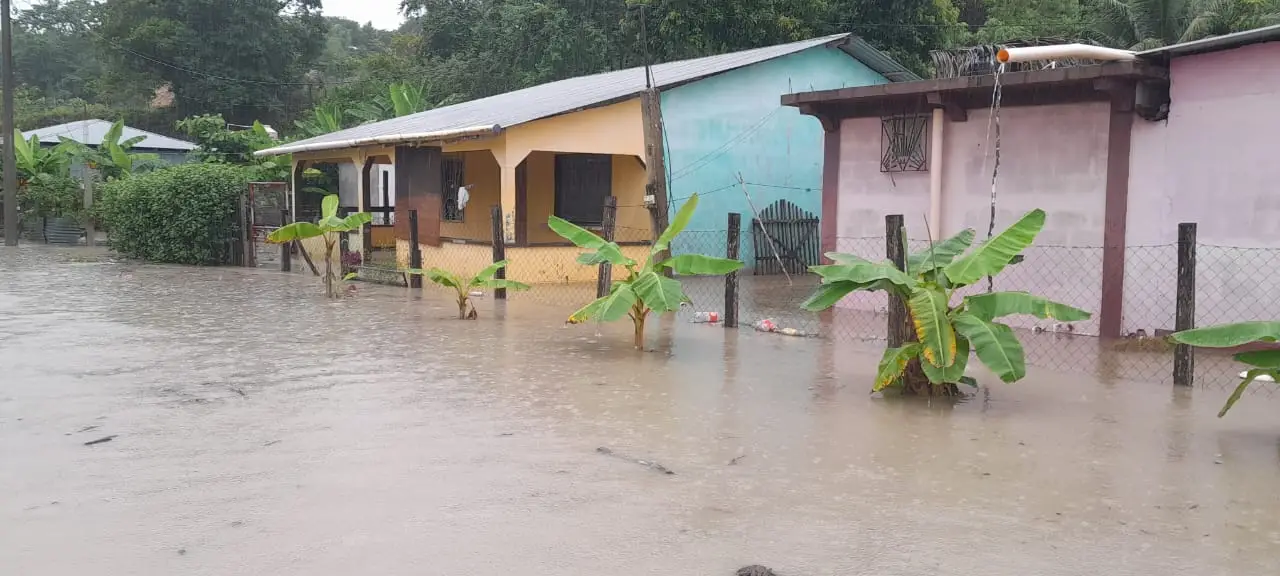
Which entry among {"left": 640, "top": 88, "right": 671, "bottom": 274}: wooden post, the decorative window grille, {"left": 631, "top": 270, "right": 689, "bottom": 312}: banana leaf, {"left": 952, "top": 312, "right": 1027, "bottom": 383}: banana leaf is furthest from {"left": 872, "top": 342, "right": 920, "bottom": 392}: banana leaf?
the decorative window grille

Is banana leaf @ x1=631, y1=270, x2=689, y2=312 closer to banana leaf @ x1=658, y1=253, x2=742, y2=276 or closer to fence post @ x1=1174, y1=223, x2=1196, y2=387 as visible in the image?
banana leaf @ x1=658, y1=253, x2=742, y2=276

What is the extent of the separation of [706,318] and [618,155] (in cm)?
714

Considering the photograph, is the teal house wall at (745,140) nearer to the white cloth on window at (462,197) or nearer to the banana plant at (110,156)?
the white cloth on window at (462,197)

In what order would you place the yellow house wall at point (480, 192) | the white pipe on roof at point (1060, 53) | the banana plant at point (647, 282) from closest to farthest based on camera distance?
the white pipe on roof at point (1060, 53), the banana plant at point (647, 282), the yellow house wall at point (480, 192)

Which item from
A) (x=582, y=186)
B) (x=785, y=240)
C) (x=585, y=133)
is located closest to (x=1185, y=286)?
(x=585, y=133)

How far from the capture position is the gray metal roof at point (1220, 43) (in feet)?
32.6

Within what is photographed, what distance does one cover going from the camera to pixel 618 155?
2005 centimetres

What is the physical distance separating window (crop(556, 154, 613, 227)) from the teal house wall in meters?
2.05

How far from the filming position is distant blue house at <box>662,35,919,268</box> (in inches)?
781

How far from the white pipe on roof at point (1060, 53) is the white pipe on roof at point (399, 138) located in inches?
339

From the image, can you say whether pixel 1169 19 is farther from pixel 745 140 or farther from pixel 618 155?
pixel 618 155

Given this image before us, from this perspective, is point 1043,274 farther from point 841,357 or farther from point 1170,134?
point 841,357

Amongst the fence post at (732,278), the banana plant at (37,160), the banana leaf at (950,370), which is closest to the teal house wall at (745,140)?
the fence post at (732,278)

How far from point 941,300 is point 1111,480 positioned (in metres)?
2.25
